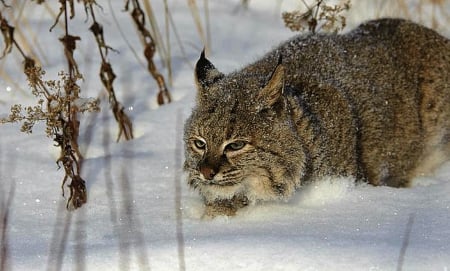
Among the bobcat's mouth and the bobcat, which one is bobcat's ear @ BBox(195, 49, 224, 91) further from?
the bobcat's mouth

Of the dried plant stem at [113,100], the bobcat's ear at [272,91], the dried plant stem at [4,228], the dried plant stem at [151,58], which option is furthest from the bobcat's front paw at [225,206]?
the dried plant stem at [151,58]

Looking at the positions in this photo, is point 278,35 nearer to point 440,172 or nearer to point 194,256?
point 440,172

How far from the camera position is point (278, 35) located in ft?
23.9

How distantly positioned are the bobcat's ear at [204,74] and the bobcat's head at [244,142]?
1 centimetres

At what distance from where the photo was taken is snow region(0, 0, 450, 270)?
129 inches

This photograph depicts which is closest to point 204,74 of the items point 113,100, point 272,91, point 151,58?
point 272,91

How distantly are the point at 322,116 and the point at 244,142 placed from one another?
675 millimetres

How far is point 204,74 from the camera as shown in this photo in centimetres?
432

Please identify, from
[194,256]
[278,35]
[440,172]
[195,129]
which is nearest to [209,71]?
[195,129]

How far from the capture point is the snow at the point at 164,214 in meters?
3.28

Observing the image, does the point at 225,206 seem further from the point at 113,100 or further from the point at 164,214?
the point at 113,100

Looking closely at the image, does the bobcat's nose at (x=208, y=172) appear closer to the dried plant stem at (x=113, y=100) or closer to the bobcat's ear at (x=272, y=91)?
the bobcat's ear at (x=272, y=91)

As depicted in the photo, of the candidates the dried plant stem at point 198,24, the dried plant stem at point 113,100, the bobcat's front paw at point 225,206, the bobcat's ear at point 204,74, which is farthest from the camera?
the dried plant stem at point 198,24

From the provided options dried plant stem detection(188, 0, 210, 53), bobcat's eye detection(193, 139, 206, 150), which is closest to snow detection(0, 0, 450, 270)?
→ bobcat's eye detection(193, 139, 206, 150)
